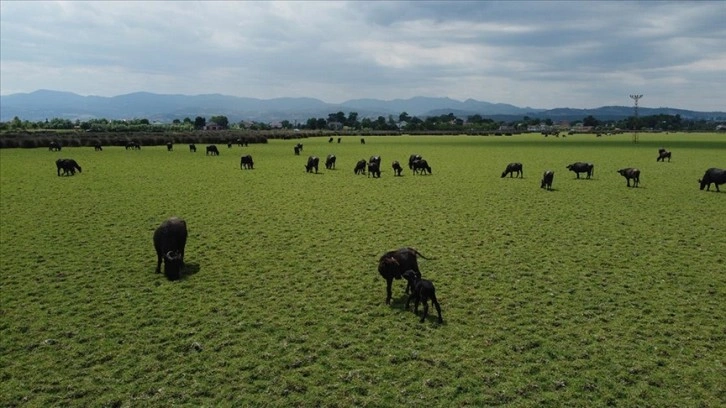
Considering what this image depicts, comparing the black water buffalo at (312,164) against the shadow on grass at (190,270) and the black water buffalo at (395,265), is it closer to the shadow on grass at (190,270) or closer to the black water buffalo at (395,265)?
the shadow on grass at (190,270)

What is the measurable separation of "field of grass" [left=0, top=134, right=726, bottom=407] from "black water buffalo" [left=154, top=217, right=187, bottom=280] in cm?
39

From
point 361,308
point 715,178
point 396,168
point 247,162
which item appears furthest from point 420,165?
point 361,308

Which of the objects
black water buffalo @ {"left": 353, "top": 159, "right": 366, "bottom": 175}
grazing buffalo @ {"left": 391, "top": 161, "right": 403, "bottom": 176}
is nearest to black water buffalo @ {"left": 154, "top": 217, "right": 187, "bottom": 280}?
grazing buffalo @ {"left": 391, "top": 161, "right": 403, "bottom": 176}

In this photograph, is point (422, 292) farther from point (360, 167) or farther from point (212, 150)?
point (212, 150)

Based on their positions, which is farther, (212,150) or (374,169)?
(212,150)

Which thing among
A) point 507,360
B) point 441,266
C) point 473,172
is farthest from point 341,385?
point 473,172

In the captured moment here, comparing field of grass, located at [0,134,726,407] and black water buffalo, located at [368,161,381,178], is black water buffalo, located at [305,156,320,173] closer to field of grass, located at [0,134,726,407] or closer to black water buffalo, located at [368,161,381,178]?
black water buffalo, located at [368,161,381,178]

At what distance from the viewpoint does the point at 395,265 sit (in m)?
10.5

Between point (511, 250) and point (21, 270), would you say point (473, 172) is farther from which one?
point (21, 270)

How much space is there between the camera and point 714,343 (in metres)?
8.74

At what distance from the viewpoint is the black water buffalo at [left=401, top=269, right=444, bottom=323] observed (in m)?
9.66

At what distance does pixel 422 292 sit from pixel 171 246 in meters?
7.17

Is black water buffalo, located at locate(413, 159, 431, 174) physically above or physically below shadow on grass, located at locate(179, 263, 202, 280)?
above

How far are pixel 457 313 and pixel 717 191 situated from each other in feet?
78.6
